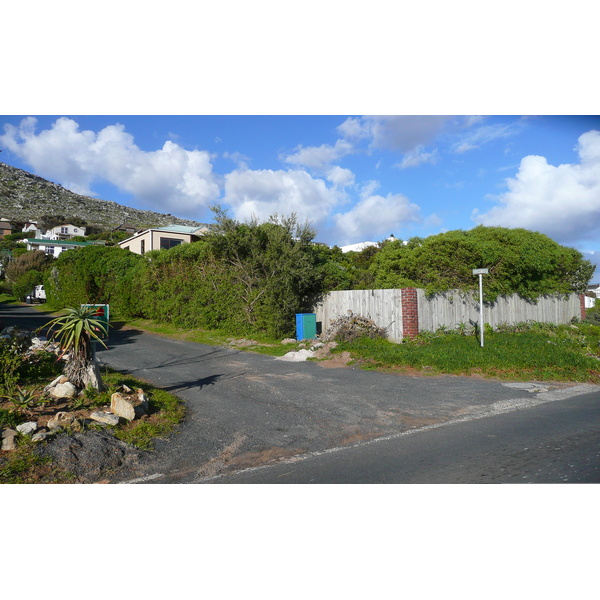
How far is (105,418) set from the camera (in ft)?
18.8

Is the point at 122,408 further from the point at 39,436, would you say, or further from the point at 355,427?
the point at 355,427

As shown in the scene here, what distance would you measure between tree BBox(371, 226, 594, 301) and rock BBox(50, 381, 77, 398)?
10.7 meters

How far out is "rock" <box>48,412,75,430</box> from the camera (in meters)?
5.39

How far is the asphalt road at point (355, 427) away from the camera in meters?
4.67

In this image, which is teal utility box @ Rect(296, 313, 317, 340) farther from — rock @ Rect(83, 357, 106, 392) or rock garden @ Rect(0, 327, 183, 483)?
rock @ Rect(83, 357, 106, 392)

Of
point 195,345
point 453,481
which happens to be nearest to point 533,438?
point 453,481

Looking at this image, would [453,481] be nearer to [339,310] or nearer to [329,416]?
[329,416]

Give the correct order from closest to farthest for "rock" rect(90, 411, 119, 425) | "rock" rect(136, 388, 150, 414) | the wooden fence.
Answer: "rock" rect(90, 411, 119, 425), "rock" rect(136, 388, 150, 414), the wooden fence

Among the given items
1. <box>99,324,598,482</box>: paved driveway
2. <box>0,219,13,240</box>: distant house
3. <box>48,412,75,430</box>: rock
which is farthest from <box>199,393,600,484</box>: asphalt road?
<box>0,219,13,240</box>: distant house

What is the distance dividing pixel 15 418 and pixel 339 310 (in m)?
11.7

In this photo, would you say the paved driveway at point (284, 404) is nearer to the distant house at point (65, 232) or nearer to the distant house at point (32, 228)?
the distant house at point (65, 232)

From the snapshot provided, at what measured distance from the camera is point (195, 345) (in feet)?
51.3

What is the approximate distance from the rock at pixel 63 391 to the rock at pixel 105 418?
96cm

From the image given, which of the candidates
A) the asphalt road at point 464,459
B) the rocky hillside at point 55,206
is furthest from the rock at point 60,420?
the rocky hillside at point 55,206
